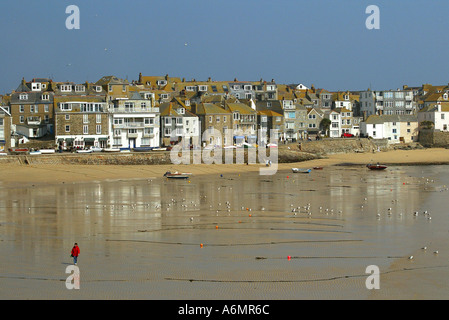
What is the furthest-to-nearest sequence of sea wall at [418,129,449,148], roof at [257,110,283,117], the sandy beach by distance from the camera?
sea wall at [418,129,449,148] → roof at [257,110,283,117] → the sandy beach

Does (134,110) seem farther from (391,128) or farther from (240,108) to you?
(391,128)

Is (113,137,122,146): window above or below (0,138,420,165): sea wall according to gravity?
above

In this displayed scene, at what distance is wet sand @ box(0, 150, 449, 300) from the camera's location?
59.9 feet

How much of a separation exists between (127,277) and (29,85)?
62.5 metres

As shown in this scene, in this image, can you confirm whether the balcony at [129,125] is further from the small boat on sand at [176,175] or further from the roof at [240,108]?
the small boat on sand at [176,175]

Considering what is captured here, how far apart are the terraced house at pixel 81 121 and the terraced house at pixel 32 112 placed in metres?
4.58

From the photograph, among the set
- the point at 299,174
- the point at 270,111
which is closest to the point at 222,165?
the point at 299,174

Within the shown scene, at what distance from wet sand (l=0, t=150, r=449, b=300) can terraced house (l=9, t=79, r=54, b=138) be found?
24359 mm

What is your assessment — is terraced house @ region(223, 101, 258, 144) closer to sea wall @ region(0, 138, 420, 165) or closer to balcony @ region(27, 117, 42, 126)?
sea wall @ region(0, 138, 420, 165)

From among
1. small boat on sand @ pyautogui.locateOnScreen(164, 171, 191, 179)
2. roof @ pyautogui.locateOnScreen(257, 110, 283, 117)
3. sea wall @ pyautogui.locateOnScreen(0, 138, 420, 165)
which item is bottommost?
small boat on sand @ pyautogui.locateOnScreen(164, 171, 191, 179)

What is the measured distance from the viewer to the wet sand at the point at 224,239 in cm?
1827

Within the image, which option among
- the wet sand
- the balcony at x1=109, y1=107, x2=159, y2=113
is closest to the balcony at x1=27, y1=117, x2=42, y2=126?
the balcony at x1=109, y1=107, x2=159, y2=113

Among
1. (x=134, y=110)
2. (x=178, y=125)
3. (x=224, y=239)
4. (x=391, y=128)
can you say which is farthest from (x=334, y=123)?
(x=224, y=239)

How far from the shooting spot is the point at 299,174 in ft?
Result: 175
